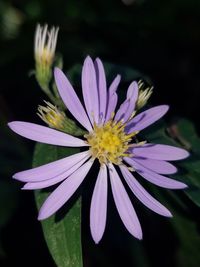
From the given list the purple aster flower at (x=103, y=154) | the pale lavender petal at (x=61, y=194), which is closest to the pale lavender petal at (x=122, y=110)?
the purple aster flower at (x=103, y=154)

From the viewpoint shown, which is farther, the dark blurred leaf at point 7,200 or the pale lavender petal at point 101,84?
the dark blurred leaf at point 7,200

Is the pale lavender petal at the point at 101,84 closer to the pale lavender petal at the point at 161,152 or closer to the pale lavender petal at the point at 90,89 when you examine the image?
the pale lavender petal at the point at 90,89

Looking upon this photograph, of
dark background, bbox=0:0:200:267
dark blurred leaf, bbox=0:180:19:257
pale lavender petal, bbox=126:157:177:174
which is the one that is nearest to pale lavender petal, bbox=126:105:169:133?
pale lavender petal, bbox=126:157:177:174

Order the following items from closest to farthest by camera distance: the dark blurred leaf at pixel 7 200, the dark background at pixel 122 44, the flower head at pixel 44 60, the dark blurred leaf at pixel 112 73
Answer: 1. the flower head at pixel 44 60
2. the dark blurred leaf at pixel 112 73
3. the dark blurred leaf at pixel 7 200
4. the dark background at pixel 122 44

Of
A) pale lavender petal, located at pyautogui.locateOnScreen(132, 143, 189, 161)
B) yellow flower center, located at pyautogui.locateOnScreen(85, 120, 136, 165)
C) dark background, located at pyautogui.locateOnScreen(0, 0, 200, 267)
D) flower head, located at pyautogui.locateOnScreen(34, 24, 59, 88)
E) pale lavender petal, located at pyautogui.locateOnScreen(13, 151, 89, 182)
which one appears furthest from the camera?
dark background, located at pyautogui.locateOnScreen(0, 0, 200, 267)

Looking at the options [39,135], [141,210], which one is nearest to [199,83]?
[141,210]

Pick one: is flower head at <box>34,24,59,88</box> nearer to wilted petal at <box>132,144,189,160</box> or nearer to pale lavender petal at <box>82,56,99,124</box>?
pale lavender petal at <box>82,56,99,124</box>

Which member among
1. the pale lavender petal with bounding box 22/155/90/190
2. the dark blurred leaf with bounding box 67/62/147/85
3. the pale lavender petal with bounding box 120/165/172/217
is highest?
the dark blurred leaf with bounding box 67/62/147/85

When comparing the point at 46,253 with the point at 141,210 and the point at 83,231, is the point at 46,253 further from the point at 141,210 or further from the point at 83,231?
the point at 141,210
